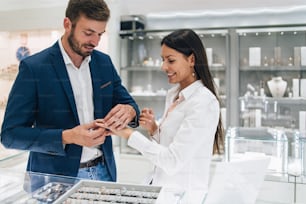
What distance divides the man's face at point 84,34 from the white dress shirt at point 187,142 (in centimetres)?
22

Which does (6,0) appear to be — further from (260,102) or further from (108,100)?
(260,102)

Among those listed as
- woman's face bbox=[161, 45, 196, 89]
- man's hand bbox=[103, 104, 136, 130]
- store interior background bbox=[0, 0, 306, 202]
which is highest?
store interior background bbox=[0, 0, 306, 202]

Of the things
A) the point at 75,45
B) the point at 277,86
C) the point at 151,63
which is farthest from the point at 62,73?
the point at 277,86

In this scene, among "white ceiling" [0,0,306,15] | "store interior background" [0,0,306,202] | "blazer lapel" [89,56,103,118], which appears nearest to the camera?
"blazer lapel" [89,56,103,118]

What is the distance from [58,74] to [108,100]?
0.45ft

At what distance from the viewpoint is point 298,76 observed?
1700 millimetres

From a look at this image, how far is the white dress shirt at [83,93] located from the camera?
75 cm

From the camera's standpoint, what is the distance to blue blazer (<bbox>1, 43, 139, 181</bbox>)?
0.66 metres

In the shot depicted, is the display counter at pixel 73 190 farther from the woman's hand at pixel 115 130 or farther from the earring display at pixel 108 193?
the woman's hand at pixel 115 130

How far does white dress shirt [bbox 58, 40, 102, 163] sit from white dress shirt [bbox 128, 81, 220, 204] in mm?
109

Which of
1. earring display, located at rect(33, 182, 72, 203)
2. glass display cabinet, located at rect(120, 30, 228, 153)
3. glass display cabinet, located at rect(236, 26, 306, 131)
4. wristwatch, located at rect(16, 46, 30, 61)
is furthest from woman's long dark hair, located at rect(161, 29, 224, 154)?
glass display cabinet, located at rect(236, 26, 306, 131)

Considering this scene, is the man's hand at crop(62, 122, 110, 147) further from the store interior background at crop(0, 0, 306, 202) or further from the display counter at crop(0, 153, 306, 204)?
the store interior background at crop(0, 0, 306, 202)

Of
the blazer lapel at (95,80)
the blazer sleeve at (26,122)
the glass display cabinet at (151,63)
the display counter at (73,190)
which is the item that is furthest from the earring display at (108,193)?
the glass display cabinet at (151,63)

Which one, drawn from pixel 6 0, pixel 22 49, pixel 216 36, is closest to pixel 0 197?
pixel 22 49
